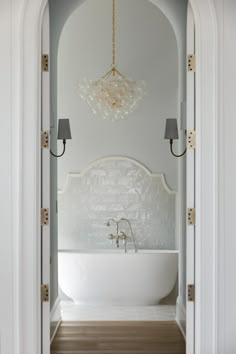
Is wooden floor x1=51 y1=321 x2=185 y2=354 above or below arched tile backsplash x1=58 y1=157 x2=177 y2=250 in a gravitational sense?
below

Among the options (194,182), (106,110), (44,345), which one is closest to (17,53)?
(194,182)

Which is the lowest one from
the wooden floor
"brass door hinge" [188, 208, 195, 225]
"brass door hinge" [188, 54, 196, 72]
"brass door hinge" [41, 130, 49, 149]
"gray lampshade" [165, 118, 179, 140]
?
the wooden floor

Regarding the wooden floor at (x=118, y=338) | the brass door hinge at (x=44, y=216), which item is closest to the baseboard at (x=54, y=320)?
the wooden floor at (x=118, y=338)

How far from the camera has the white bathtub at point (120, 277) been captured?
214 inches

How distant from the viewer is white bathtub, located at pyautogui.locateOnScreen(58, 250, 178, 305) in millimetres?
5441

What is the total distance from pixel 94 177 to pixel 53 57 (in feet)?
7.27

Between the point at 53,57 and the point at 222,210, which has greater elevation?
the point at 53,57

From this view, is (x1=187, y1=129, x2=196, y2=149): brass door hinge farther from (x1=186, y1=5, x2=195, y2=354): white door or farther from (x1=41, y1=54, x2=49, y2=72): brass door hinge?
(x1=41, y1=54, x2=49, y2=72): brass door hinge

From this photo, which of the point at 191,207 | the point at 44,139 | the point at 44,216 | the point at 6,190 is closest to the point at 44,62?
the point at 44,139

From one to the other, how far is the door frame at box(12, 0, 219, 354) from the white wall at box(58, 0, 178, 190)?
3.14 m

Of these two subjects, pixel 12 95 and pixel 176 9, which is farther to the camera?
pixel 176 9

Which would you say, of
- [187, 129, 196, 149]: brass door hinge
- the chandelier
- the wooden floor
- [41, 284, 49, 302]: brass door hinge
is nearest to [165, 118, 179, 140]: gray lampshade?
the chandelier

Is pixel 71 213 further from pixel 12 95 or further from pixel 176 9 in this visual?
pixel 12 95

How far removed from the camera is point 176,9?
4172mm
